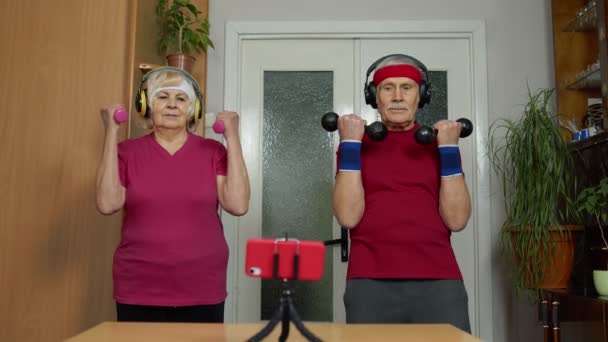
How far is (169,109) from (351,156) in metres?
0.54

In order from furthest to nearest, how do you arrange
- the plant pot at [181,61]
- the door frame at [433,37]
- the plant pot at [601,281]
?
the door frame at [433,37], the plant pot at [181,61], the plant pot at [601,281]

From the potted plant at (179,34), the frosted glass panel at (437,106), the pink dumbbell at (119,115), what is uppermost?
the potted plant at (179,34)

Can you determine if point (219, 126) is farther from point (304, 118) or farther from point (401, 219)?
point (304, 118)

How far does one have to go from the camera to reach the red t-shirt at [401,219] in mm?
1599

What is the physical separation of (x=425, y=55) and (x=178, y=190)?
190 centimetres

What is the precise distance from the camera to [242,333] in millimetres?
1148

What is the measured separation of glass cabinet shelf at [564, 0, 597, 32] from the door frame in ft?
1.38

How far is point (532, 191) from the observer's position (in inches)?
102

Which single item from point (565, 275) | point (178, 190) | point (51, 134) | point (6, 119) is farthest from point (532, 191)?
point (6, 119)

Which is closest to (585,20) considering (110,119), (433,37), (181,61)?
(433,37)

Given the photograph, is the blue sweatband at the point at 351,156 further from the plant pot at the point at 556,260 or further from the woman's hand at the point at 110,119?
the plant pot at the point at 556,260

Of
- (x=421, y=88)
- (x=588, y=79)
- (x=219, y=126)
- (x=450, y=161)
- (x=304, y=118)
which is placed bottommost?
(x=450, y=161)

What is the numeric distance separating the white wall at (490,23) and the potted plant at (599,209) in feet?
1.92

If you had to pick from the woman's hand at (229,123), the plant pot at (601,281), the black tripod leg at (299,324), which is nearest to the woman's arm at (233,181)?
the woman's hand at (229,123)
